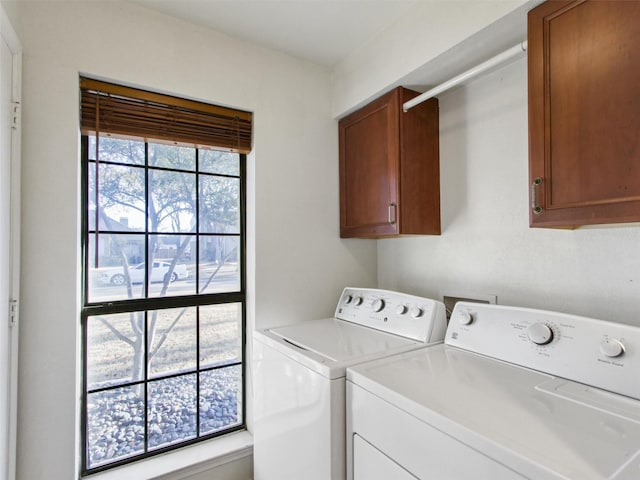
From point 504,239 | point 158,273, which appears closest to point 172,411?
point 158,273

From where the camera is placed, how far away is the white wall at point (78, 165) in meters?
1.35

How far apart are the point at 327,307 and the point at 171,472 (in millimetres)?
1081

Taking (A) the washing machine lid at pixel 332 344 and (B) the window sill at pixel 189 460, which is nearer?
(A) the washing machine lid at pixel 332 344

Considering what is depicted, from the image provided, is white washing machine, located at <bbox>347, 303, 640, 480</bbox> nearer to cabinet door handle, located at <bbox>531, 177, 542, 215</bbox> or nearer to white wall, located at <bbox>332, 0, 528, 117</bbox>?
cabinet door handle, located at <bbox>531, 177, 542, 215</bbox>

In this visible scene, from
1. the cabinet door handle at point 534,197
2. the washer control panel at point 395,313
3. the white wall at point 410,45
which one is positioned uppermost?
the white wall at point 410,45

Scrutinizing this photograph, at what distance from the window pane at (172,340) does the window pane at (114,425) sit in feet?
0.48

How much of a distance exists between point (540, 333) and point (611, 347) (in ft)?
0.61

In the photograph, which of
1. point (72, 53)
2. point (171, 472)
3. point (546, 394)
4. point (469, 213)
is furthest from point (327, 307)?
point (72, 53)

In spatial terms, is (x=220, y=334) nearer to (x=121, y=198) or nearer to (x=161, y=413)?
(x=161, y=413)

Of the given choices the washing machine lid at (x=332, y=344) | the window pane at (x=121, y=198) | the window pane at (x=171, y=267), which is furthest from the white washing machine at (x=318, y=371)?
the window pane at (x=121, y=198)

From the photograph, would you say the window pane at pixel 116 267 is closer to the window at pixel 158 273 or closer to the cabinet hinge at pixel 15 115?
the window at pixel 158 273

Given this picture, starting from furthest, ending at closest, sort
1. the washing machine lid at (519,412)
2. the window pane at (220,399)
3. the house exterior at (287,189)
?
the window pane at (220,399)
the house exterior at (287,189)
the washing machine lid at (519,412)

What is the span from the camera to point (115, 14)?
151 cm

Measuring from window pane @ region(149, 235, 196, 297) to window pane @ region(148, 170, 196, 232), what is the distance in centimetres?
6
